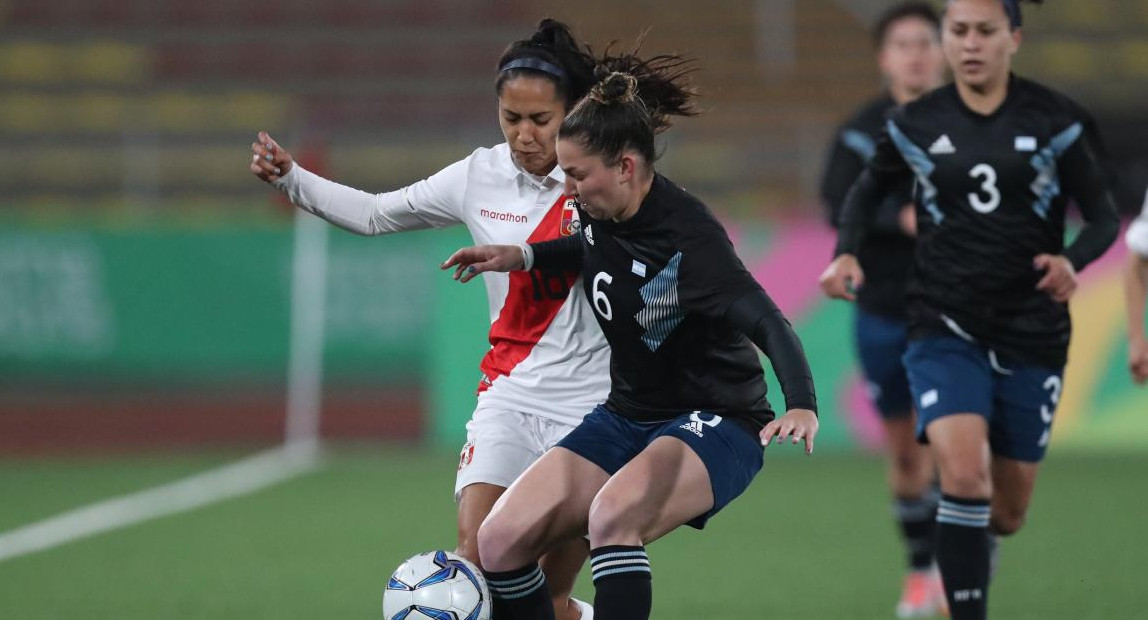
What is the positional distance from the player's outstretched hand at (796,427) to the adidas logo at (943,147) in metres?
1.72

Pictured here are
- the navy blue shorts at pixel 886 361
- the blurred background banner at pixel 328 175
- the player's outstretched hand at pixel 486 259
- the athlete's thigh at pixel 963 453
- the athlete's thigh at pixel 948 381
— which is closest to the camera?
the player's outstretched hand at pixel 486 259

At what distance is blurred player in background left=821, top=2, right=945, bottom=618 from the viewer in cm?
723

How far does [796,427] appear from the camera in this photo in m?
4.27

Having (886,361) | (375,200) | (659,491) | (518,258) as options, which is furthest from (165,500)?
(659,491)

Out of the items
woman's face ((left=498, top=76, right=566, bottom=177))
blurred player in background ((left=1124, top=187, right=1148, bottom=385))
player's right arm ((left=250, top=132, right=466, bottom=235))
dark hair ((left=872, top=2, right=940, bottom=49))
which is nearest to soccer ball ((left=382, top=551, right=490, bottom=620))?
player's right arm ((left=250, top=132, right=466, bottom=235))

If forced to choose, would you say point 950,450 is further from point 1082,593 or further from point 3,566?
point 3,566

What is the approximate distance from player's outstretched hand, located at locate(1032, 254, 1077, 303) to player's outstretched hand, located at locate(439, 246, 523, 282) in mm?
1785

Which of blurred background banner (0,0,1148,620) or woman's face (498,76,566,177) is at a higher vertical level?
woman's face (498,76,566,177)

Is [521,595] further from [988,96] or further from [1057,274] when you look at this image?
[988,96]

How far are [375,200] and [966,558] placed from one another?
227cm

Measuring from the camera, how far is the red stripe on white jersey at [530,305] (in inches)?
207

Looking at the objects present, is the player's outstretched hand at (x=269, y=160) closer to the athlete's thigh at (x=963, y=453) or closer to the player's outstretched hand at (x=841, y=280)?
the player's outstretched hand at (x=841, y=280)

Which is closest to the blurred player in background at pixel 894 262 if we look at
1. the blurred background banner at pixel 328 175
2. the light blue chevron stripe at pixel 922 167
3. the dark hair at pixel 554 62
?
the light blue chevron stripe at pixel 922 167

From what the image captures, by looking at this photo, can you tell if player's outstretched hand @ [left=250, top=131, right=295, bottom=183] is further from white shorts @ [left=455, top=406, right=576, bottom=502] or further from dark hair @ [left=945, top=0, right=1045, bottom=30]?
dark hair @ [left=945, top=0, right=1045, bottom=30]
